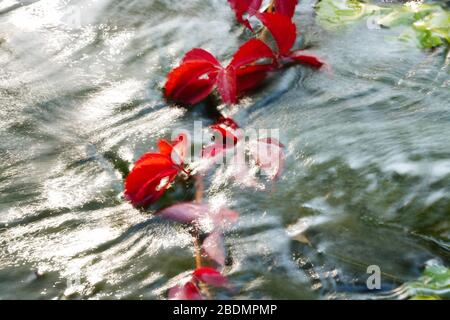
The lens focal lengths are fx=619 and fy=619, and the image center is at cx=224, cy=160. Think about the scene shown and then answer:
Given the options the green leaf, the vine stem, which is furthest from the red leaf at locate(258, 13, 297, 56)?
the vine stem

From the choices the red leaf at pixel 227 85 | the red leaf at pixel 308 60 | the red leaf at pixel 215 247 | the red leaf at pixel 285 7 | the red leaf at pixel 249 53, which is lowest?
the red leaf at pixel 215 247

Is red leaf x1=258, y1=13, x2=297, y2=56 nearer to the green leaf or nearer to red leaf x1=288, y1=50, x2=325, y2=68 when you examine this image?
red leaf x1=288, y1=50, x2=325, y2=68

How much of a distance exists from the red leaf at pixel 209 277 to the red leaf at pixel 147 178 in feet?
0.80

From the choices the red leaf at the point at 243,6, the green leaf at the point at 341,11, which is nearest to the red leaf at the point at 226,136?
the red leaf at the point at 243,6

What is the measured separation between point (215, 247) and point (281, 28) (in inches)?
28.8

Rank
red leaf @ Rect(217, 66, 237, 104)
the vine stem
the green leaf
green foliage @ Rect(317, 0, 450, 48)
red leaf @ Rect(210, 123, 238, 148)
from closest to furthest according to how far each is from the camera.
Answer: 1. the vine stem
2. red leaf @ Rect(210, 123, 238, 148)
3. red leaf @ Rect(217, 66, 237, 104)
4. green foliage @ Rect(317, 0, 450, 48)
5. the green leaf

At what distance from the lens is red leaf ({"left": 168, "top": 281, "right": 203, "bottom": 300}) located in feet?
3.29

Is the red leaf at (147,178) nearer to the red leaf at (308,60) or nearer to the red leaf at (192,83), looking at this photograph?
the red leaf at (192,83)

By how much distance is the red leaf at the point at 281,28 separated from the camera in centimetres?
159

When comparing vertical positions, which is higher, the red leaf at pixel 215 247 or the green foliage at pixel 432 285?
the green foliage at pixel 432 285

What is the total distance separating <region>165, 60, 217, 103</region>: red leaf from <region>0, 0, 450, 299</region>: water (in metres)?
0.04

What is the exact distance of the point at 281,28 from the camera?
5.30 ft

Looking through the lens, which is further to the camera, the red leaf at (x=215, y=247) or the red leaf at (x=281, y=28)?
the red leaf at (x=281, y=28)

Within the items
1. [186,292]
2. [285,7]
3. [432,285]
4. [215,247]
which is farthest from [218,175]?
[285,7]
